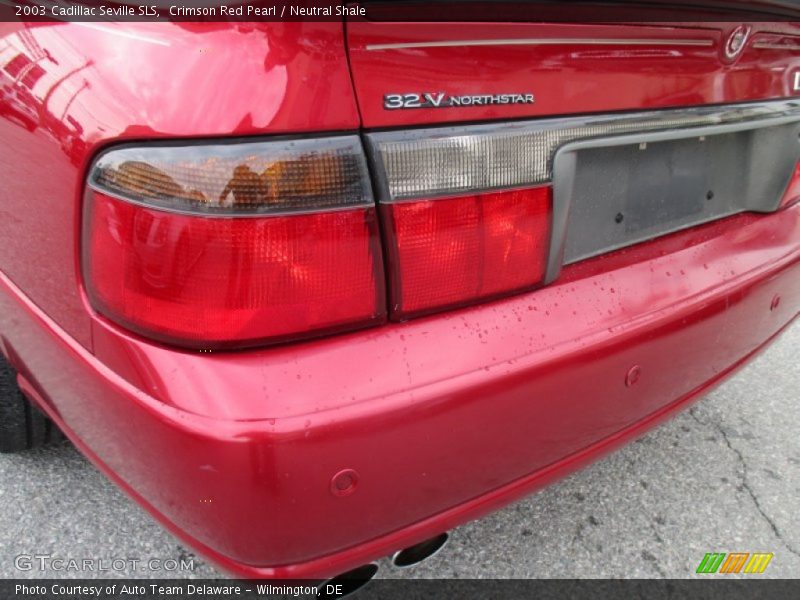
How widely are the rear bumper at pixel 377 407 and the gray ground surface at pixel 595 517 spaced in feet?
1.82

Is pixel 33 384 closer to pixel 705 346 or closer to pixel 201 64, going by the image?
pixel 201 64

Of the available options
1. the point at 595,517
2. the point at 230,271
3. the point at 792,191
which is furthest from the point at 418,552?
the point at 792,191

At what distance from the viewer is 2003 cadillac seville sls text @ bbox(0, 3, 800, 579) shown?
1043mm

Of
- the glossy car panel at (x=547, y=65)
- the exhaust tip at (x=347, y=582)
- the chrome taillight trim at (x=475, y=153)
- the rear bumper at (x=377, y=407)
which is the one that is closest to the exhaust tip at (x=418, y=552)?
the exhaust tip at (x=347, y=582)

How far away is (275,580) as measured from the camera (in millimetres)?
1191

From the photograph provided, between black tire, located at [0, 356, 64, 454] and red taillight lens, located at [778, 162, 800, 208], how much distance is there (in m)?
2.21

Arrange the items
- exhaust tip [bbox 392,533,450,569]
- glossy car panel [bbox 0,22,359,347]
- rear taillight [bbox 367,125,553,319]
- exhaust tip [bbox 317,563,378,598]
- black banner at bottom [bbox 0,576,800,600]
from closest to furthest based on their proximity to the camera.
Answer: glossy car panel [bbox 0,22,359,347], rear taillight [bbox 367,125,553,319], exhaust tip [bbox 317,563,378,598], exhaust tip [bbox 392,533,450,569], black banner at bottom [bbox 0,576,800,600]

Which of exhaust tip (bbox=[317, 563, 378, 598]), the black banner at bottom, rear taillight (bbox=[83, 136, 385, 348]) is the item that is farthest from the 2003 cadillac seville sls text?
the black banner at bottom

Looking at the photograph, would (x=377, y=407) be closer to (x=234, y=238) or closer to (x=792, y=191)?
(x=234, y=238)

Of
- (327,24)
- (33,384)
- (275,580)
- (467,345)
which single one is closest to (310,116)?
(327,24)

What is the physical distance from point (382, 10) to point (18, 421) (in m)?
1.71

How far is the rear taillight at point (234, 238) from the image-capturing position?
103 cm

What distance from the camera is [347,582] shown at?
1.46 m

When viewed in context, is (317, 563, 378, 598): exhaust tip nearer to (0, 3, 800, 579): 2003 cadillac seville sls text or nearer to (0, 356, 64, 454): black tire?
(0, 3, 800, 579): 2003 cadillac seville sls text
